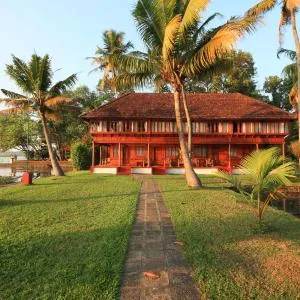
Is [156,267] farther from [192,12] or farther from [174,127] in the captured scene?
[174,127]

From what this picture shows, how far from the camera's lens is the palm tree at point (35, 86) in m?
20.9

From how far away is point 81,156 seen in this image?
3147cm

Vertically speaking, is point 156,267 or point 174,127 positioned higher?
point 174,127

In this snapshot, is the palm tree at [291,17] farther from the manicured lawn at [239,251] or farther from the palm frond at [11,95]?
the palm frond at [11,95]

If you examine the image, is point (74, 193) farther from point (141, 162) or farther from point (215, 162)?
point (215, 162)

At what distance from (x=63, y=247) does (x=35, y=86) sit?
17111 millimetres

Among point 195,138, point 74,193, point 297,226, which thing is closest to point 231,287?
point 297,226

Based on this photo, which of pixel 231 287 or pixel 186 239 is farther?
pixel 186 239

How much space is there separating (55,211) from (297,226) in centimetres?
602

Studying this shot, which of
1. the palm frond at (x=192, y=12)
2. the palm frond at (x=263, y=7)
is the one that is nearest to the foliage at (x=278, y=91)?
the palm frond at (x=263, y=7)

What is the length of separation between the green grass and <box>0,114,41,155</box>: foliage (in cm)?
4359

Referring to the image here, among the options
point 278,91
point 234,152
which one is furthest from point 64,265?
point 278,91

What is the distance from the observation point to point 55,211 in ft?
30.5

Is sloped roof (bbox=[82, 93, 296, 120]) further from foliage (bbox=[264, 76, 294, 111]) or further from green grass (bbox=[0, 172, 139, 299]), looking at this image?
green grass (bbox=[0, 172, 139, 299])
